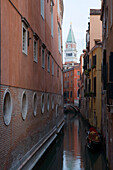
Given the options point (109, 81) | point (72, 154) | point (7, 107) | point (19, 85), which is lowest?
point (72, 154)

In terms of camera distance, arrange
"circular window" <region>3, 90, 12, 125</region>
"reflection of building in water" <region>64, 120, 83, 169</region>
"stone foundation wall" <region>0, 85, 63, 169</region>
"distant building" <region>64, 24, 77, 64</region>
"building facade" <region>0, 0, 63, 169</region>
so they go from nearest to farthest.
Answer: "stone foundation wall" <region>0, 85, 63, 169</region> → "building facade" <region>0, 0, 63, 169</region> → "circular window" <region>3, 90, 12, 125</region> → "reflection of building in water" <region>64, 120, 83, 169</region> → "distant building" <region>64, 24, 77, 64</region>

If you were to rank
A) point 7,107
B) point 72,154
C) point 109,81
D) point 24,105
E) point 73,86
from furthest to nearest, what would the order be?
point 73,86 < point 72,154 < point 24,105 < point 109,81 < point 7,107

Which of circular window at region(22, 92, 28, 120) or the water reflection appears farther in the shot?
the water reflection

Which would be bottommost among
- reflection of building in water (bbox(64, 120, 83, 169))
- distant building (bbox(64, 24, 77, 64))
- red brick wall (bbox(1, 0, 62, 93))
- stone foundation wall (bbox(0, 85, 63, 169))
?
reflection of building in water (bbox(64, 120, 83, 169))

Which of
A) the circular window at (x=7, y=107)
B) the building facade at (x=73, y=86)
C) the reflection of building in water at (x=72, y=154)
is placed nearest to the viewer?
the circular window at (x=7, y=107)

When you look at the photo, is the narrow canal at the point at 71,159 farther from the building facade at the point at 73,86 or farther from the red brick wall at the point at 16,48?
the building facade at the point at 73,86

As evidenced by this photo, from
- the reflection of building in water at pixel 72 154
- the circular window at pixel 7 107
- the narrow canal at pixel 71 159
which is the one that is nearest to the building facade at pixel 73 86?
the reflection of building in water at pixel 72 154

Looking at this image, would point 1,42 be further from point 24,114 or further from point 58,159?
point 58,159

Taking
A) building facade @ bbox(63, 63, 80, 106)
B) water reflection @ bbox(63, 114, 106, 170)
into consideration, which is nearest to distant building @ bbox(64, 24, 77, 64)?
building facade @ bbox(63, 63, 80, 106)

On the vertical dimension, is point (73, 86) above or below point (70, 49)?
below

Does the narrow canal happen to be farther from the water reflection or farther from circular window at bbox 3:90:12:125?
circular window at bbox 3:90:12:125

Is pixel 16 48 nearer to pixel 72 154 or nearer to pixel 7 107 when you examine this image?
pixel 7 107

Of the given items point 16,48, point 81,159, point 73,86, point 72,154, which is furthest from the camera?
point 73,86

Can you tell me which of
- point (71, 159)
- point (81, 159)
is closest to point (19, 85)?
point (71, 159)
